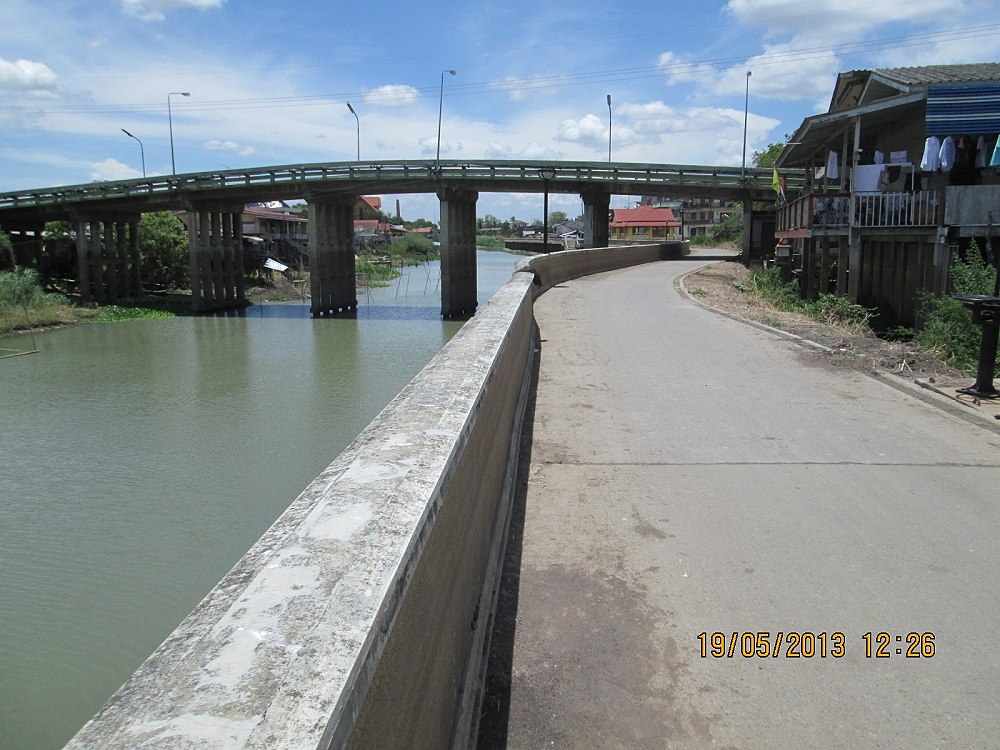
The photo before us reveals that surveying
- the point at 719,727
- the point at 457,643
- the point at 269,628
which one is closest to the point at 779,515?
the point at 719,727

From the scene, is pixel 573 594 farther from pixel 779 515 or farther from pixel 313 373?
pixel 313 373

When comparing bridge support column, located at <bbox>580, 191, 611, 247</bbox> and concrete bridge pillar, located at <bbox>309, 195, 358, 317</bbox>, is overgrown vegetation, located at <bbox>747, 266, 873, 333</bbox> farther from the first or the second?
concrete bridge pillar, located at <bbox>309, 195, 358, 317</bbox>

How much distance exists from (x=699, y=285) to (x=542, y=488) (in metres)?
20.4

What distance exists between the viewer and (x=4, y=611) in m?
8.73

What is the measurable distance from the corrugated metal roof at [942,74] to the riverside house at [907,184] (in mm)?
23

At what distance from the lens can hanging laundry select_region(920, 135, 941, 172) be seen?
1677cm

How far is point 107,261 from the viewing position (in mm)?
48562

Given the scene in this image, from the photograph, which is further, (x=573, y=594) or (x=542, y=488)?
(x=542, y=488)

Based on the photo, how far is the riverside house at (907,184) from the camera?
16219mm

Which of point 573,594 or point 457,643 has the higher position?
point 457,643

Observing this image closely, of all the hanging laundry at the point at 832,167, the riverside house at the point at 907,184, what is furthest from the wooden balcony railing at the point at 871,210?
the hanging laundry at the point at 832,167

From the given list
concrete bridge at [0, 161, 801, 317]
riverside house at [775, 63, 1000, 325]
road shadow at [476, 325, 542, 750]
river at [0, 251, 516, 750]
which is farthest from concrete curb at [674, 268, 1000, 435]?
concrete bridge at [0, 161, 801, 317]

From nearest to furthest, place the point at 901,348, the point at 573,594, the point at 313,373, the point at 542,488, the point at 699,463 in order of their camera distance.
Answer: the point at 573,594 → the point at 542,488 → the point at 699,463 → the point at 901,348 → the point at 313,373

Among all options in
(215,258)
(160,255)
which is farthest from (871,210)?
(160,255)
